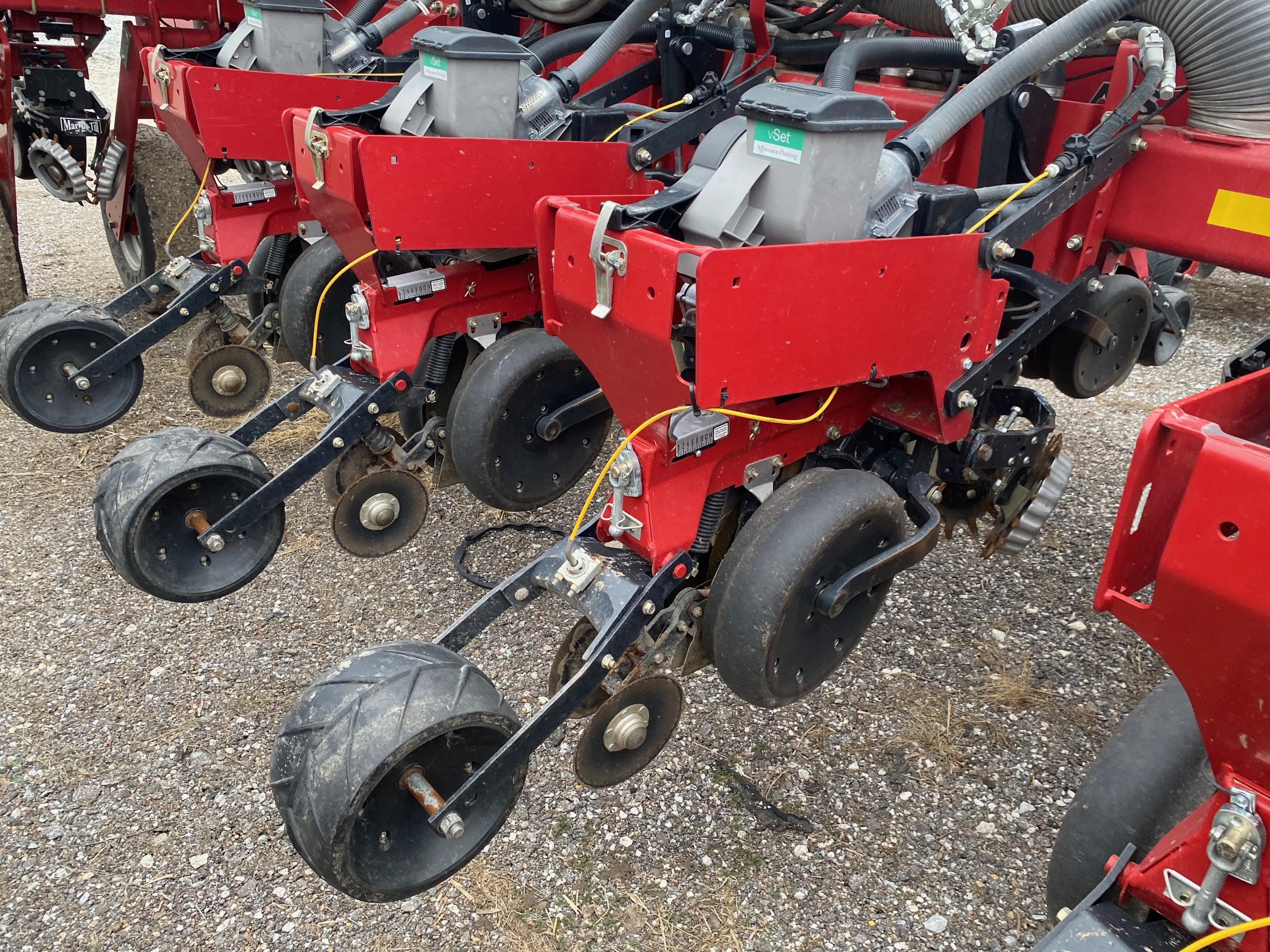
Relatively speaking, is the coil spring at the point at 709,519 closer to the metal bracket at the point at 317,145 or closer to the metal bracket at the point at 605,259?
the metal bracket at the point at 605,259

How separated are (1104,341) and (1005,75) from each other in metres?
0.91

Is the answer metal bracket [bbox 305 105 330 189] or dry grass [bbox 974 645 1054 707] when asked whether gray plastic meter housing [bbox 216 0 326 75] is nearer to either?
metal bracket [bbox 305 105 330 189]

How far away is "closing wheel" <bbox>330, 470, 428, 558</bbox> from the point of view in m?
3.00

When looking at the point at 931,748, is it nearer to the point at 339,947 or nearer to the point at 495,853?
the point at 495,853

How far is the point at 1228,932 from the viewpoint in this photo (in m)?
1.27

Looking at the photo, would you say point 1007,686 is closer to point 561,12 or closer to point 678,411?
point 678,411

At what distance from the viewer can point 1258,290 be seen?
651cm

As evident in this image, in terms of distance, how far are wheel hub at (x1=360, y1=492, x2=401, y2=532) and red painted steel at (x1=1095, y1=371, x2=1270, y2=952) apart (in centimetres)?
223

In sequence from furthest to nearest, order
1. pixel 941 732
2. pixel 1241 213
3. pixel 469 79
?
pixel 469 79 → pixel 941 732 → pixel 1241 213

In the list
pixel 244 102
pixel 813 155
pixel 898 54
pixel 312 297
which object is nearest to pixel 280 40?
pixel 244 102

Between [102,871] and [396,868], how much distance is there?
0.85 m

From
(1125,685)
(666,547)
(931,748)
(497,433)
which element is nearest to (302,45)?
(497,433)

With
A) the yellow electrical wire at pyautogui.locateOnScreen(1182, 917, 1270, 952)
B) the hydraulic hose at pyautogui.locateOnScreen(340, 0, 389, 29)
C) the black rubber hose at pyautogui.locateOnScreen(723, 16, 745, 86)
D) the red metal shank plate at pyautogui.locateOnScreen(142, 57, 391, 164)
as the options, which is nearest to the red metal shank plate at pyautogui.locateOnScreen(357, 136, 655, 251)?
the black rubber hose at pyautogui.locateOnScreen(723, 16, 745, 86)

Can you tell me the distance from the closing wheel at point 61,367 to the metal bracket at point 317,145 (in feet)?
4.45
